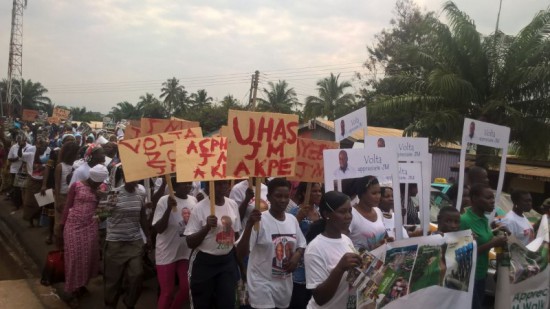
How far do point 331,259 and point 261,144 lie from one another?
1.37 metres

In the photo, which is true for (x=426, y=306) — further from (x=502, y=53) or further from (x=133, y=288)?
(x=502, y=53)

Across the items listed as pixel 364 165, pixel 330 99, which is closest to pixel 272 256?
pixel 364 165

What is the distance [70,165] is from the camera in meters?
7.39

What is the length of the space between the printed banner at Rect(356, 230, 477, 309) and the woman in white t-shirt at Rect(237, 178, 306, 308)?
102 cm

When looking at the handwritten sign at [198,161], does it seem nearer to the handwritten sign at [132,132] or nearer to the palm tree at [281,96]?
the handwritten sign at [132,132]

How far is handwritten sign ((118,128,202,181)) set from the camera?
469 cm

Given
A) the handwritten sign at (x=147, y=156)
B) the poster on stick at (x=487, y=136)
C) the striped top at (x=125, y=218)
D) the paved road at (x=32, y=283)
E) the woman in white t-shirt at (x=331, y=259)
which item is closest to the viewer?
the woman in white t-shirt at (x=331, y=259)

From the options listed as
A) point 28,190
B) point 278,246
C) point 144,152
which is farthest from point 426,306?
point 28,190

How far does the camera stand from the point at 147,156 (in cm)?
477

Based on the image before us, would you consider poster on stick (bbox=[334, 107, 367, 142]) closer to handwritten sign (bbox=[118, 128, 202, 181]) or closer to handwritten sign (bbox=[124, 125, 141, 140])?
handwritten sign (bbox=[118, 128, 202, 181])

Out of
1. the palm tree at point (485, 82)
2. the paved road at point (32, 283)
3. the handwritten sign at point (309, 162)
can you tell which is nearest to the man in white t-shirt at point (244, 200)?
the handwritten sign at point (309, 162)

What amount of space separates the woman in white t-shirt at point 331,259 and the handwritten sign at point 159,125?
2997 mm

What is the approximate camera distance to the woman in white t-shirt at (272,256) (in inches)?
151

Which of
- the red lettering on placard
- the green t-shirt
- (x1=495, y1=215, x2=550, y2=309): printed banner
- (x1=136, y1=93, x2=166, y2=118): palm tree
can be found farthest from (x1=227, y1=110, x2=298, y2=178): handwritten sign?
(x1=136, y1=93, x2=166, y2=118): palm tree
